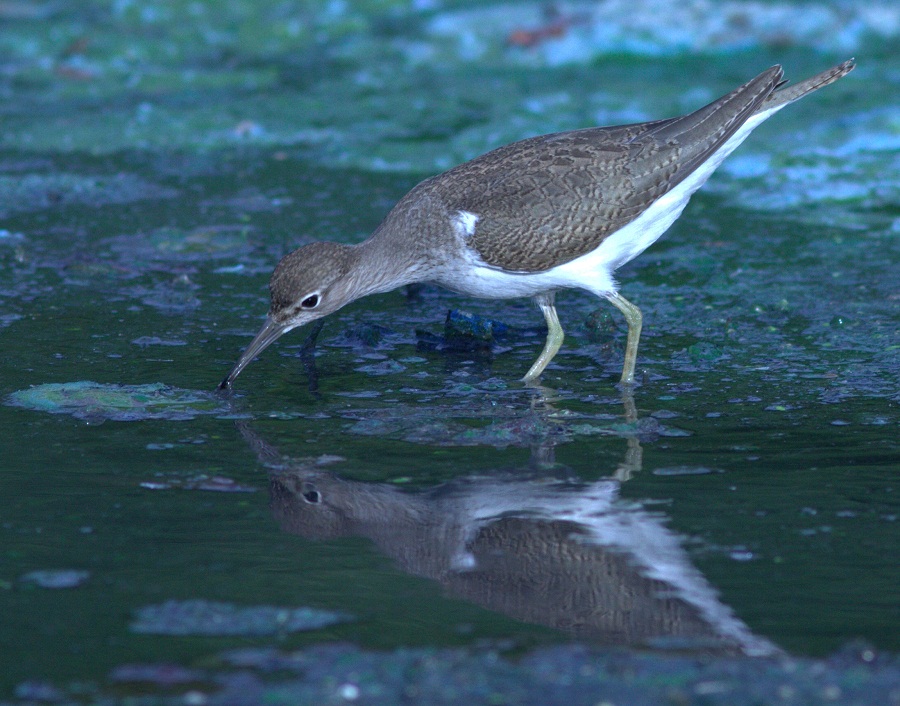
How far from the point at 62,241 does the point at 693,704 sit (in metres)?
6.94

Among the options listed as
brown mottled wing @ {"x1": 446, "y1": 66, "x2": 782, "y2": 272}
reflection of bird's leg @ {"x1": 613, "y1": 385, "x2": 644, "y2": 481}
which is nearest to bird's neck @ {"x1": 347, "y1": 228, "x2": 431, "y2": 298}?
brown mottled wing @ {"x1": 446, "y1": 66, "x2": 782, "y2": 272}

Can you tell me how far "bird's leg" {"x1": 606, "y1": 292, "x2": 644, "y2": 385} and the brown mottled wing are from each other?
0.37 m

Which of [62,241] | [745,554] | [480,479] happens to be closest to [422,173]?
[62,241]

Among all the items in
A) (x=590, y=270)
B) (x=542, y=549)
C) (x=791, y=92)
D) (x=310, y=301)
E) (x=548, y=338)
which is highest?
(x=791, y=92)

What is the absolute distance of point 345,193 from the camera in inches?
417

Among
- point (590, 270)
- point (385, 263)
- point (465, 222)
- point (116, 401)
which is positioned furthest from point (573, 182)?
point (116, 401)

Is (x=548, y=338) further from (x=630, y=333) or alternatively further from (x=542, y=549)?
(x=542, y=549)

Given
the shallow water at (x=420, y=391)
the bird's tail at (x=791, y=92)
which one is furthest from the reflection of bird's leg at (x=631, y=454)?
the bird's tail at (x=791, y=92)

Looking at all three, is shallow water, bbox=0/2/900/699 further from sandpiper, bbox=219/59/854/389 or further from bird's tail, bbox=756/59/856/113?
bird's tail, bbox=756/59/856/113

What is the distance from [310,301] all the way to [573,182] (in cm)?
170

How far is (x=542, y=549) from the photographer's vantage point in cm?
483

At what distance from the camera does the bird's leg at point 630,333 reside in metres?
6.84

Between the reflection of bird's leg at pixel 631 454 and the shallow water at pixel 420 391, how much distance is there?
0.02 meters

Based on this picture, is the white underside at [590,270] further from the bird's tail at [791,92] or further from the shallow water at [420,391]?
the shallow water at [420,391]
